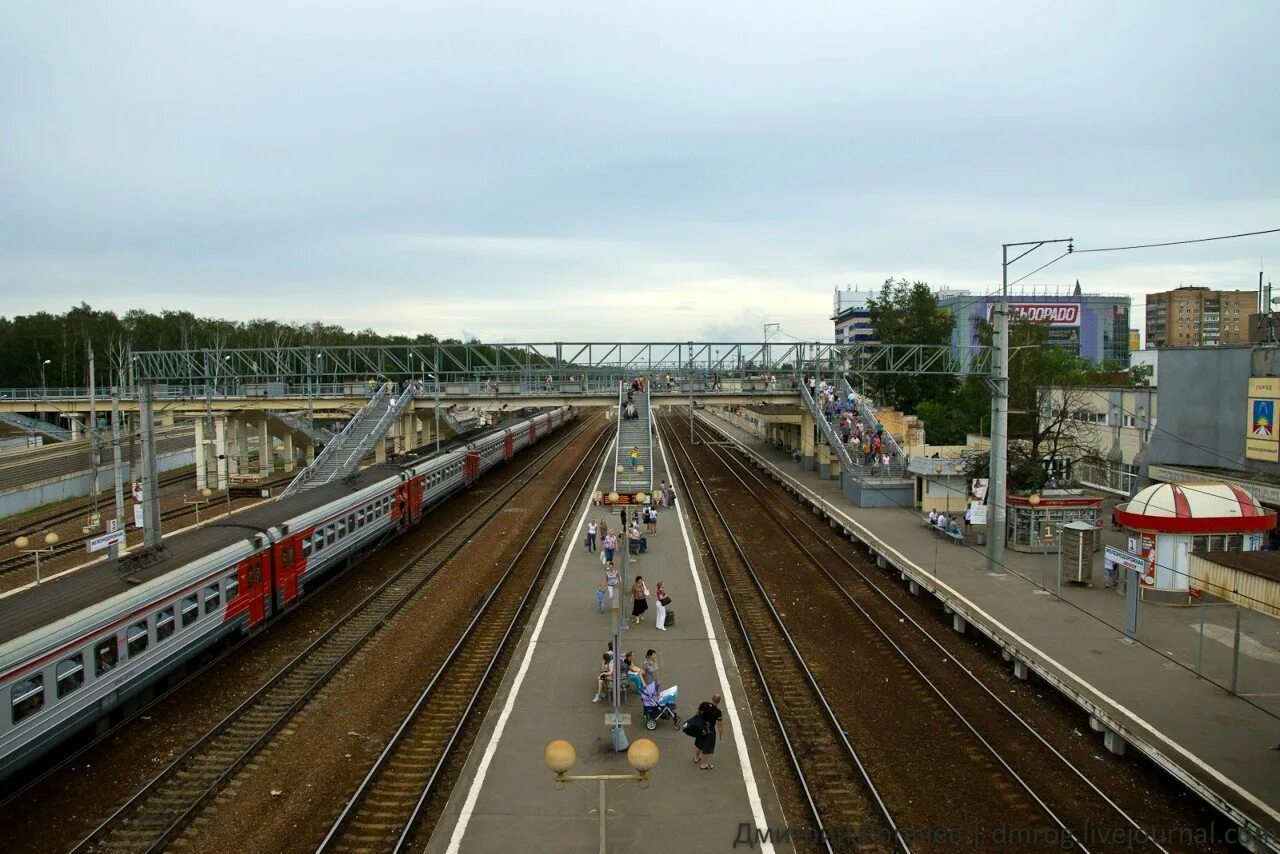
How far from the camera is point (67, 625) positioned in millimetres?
12039

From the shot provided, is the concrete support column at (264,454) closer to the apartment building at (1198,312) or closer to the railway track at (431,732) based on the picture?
the railway track at (431,732)

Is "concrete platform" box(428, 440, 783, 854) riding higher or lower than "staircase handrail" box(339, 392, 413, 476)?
lower

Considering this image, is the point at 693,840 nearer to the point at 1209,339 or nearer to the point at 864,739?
the point at 864,739

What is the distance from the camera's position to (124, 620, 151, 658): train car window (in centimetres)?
1357

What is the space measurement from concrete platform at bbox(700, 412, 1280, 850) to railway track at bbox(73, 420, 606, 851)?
13213 millimetres

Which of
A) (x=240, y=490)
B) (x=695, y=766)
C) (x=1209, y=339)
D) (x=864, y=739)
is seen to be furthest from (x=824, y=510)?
(x=1209, y=339)

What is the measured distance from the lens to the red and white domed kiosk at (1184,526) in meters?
19.5

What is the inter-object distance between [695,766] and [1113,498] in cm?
2877

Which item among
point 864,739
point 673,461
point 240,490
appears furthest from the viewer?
point 673,461

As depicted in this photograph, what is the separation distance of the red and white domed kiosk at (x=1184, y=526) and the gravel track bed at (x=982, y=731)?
4939mm

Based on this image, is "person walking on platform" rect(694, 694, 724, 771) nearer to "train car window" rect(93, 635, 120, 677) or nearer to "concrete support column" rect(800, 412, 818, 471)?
"train car window" rect(93, 635, 120, 677)

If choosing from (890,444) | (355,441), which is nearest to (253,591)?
(355,441)

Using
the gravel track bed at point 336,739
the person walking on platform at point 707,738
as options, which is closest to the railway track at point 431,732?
the gravel track bed at point 336,739

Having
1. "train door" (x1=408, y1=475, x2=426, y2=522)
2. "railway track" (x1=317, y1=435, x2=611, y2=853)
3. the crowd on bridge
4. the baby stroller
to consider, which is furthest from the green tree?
the baby stroller
